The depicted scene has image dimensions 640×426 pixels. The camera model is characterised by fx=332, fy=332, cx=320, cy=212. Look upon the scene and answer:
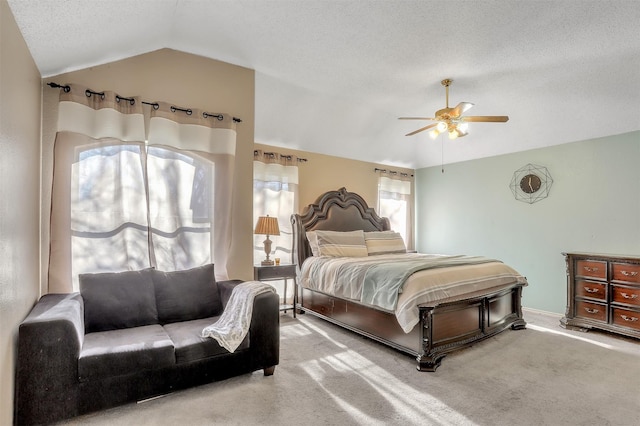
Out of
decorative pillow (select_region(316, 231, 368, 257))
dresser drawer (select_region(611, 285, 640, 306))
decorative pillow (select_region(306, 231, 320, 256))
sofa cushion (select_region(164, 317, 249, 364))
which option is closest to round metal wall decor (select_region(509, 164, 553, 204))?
dresser drawer (select_region(611, 285, 640, 306))

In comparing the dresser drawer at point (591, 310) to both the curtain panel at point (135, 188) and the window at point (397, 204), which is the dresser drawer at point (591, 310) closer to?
the window at point (397, 204)

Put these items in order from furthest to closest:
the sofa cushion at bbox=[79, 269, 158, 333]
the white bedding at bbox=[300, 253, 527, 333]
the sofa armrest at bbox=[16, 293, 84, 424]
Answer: the white bedding at bbox=[300, 253, 527, 333], the sofa cushion at bbox=[79, 269, 158, 333], the sofa armrest at bbox=[16, 293, 84, 424]

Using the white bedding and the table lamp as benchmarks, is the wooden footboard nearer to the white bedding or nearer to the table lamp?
the white bedding

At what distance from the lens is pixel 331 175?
561 centimetres

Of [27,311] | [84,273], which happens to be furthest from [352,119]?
[27,311]

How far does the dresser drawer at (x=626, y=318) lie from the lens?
140 inches

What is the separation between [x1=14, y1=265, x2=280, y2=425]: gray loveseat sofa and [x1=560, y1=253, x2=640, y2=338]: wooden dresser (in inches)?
146

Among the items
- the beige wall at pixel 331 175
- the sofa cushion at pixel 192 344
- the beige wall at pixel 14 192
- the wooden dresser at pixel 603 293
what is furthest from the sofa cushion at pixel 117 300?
the wooden dresser at pixel 603 293

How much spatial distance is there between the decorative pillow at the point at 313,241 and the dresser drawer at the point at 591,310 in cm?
326

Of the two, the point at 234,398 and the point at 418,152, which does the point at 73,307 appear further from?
the point at 418,152

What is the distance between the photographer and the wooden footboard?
2928 millimetres

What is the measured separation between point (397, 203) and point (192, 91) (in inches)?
167

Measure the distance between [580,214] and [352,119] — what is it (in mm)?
3356

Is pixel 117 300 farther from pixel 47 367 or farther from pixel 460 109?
pixel 460 109
